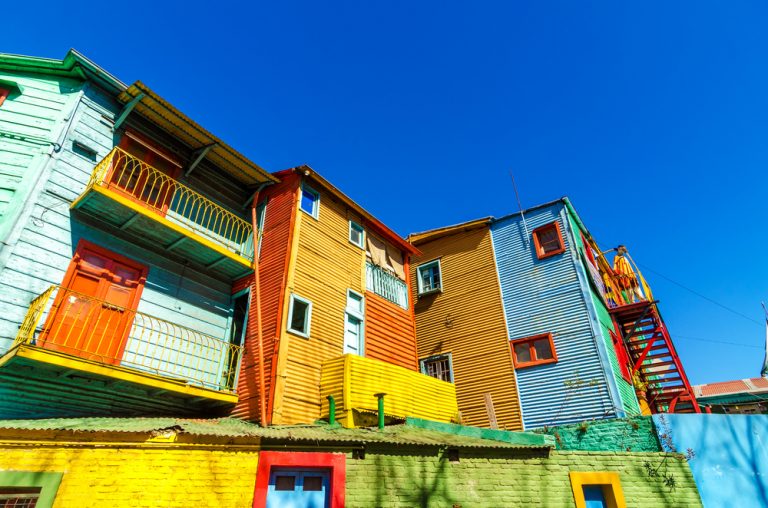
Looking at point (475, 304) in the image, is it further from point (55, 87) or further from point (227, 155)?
point (55, 87)

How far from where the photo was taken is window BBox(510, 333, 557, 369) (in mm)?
16250

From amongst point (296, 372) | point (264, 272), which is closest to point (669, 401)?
point (296, 372)

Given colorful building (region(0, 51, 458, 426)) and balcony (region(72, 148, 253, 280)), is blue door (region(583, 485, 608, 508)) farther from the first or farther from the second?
balcony (region(72, 148, 253, 280))

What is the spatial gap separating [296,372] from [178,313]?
12.1 feet

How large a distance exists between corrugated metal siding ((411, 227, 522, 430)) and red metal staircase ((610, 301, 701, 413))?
5367 mm

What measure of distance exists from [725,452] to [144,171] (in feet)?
58.2

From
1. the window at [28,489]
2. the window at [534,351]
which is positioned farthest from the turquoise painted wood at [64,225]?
the window at [534,351]

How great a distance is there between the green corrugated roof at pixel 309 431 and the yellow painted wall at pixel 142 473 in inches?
13.3

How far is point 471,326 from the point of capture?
1866 centimetres

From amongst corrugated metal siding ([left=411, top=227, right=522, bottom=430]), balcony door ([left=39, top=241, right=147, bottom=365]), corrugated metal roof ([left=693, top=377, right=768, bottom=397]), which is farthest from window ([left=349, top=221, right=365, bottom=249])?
corrugated metal roof ([left=693, top=377, right=768, bottom=397])

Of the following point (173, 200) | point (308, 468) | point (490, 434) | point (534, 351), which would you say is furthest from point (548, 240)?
point (173, 200)

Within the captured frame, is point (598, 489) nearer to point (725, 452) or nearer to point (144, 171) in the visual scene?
point (725, 452)

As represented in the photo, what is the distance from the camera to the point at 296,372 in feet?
37.6

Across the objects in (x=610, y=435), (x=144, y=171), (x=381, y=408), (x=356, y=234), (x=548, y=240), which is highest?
(x=548, y=240)
